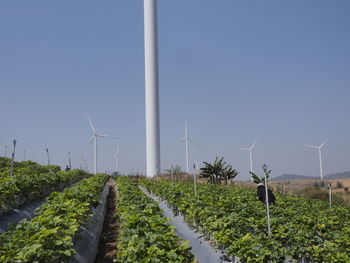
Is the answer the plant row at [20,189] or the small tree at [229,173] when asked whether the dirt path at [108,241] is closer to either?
the plant row at [20,189]

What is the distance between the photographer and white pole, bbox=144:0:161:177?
46750mm

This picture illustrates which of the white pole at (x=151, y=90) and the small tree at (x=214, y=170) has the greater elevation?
the white pole at (x=151, y=90)

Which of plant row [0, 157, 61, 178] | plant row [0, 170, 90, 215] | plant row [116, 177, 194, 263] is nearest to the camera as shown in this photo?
plant row [116, 177, 194, 263]

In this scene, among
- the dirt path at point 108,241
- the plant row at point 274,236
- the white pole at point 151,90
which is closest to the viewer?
the plant row at point 274,236

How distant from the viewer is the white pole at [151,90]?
4675 cm

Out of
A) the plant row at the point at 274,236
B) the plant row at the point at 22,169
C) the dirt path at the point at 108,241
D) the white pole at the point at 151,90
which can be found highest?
the white pole at the point at 151,90

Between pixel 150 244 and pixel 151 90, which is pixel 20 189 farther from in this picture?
pixel 151 90

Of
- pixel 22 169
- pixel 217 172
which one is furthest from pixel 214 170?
pixel 22 169

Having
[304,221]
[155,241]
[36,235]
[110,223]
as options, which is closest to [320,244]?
[304,221]

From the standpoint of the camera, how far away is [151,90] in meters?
47.0

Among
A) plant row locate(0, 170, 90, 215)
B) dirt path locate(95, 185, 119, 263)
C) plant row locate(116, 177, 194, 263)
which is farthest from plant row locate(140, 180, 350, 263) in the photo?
plant row locate(0, 170, 90, 215)

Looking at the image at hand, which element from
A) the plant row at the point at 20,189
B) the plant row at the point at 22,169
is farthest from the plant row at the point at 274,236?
the plant row at the point at 22,169

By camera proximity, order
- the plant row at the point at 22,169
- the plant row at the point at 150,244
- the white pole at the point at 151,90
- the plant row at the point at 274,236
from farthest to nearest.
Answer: the white pole at the point at 151,90
the plant row at the point at 22,169
the plant row at the point at 274,236
the plant row at the point at 150,244

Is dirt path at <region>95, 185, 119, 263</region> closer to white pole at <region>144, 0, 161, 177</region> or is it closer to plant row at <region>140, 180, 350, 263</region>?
plant row at <region>140, 180, 350, 263</region>
